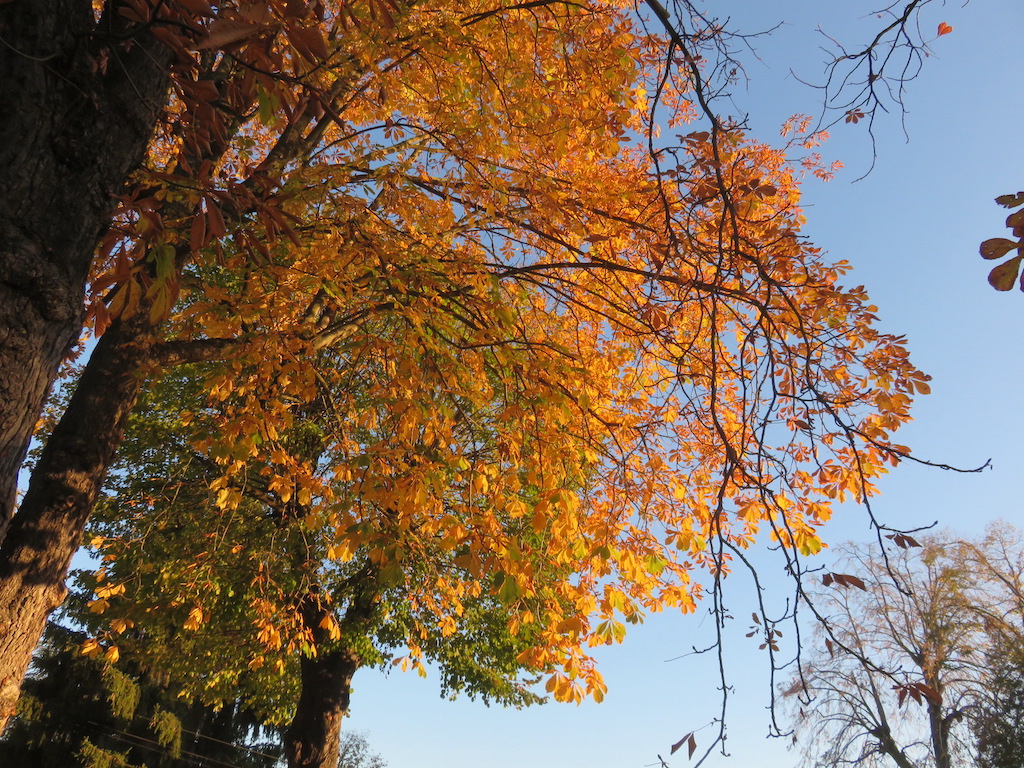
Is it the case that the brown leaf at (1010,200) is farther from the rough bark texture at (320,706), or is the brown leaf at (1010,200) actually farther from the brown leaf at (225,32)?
the rough bark texture at (320,706)

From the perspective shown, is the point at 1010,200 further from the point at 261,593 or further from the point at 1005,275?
the point at 261,593

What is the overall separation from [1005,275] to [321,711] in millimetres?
10653

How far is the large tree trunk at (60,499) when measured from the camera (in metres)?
3.69

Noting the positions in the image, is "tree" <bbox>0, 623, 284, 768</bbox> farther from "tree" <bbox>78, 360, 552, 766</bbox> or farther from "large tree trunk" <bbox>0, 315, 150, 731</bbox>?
"large tree trunk" <bbox>0, 315, 150, 731</bbox>

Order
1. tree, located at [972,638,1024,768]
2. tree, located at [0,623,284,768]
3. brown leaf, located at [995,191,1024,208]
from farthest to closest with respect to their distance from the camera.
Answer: tree, located at [972,638,1024,768], tree, located at [0,623,284,768], brown leaf, located at [995,191,1024,208]

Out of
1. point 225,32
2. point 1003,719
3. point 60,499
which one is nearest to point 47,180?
point 225,32

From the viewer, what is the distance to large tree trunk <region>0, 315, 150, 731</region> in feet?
12.1

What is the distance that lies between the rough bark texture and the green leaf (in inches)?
360

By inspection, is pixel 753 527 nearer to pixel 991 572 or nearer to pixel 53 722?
pixel 53 722

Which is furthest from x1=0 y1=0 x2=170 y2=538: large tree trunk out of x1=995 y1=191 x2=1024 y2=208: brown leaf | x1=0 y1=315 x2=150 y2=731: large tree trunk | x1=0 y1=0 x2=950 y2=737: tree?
x1=995 y1=191 x2=1024 y2=208: brown leaf

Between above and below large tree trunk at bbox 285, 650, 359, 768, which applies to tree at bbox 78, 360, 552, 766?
above

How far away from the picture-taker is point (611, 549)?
432 cm

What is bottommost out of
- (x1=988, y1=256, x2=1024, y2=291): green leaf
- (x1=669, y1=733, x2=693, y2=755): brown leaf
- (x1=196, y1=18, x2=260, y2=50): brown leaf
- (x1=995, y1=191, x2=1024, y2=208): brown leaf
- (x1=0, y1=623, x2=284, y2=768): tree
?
(x1=0, y1=623, x2=284, y2=768): tree

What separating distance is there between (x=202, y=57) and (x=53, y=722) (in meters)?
13.1
